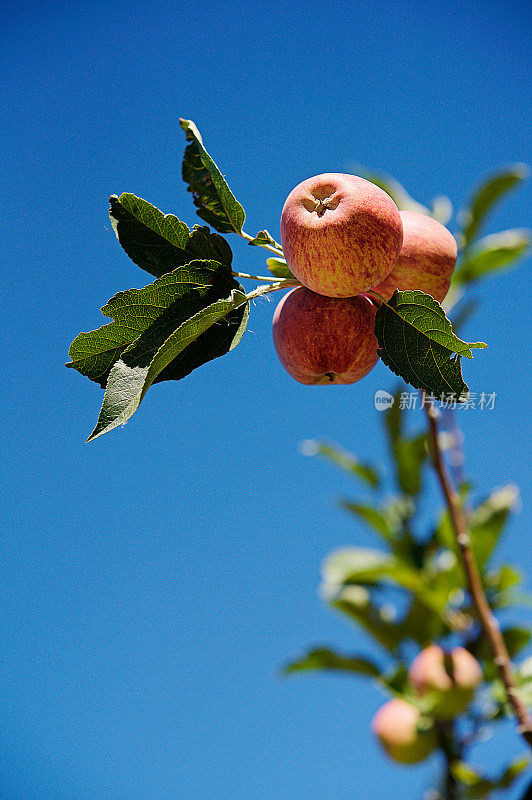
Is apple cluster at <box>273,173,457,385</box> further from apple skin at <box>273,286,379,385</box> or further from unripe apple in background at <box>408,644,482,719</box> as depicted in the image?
unripe apple in background at <box>408,644,482,719</box>

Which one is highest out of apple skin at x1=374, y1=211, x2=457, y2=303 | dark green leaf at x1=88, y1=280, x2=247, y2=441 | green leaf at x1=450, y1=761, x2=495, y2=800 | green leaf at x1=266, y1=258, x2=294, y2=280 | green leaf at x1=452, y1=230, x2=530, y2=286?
green leaf at x1=452, y1=230, x2=530, y2=286

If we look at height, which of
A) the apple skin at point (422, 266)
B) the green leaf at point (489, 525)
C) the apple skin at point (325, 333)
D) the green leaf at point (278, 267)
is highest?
the green leaf at point (489, 525)

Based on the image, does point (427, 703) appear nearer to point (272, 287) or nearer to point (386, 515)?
point (386, 515)

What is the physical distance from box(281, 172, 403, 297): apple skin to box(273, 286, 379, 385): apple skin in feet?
0.19

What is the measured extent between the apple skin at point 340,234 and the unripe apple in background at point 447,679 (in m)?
2.47

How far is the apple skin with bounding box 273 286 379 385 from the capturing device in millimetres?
810

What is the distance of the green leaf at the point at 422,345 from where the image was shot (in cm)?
71

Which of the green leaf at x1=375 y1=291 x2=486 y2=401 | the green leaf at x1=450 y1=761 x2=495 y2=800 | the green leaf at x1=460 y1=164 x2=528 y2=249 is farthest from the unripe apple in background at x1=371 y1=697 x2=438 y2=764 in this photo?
the green leaf at x1=375 y1=291 x2=486 y2=401

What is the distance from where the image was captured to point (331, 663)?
3262mm

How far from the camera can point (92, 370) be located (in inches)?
29.2

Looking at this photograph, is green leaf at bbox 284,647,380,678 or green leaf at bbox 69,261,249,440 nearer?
green leaf at bbox 69,261,249,440

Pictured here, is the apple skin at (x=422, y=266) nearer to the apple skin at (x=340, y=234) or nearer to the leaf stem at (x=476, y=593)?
the apple skin at (x=340, y=234)

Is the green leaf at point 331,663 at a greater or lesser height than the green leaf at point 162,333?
greater

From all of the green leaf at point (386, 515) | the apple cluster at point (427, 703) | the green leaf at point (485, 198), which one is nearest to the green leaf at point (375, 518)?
the green leaf at point (386, 515)
